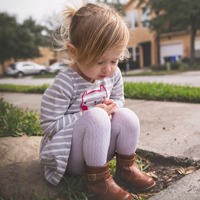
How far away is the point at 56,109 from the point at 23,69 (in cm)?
1827

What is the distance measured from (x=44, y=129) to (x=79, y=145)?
0.22m

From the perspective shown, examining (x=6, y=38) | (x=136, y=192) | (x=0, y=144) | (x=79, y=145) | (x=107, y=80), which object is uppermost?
(x=6, y=38)

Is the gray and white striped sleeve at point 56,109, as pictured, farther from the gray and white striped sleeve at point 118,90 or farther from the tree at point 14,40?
the tree at point 14,40

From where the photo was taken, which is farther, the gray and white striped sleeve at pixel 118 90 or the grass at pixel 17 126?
the grass at pixel 17 126

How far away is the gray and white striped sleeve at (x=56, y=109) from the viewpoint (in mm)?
1223

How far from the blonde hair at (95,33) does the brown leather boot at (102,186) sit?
1.82 ft

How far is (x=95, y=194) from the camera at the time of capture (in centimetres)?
113

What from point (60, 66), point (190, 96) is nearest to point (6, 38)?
point (60, 66)

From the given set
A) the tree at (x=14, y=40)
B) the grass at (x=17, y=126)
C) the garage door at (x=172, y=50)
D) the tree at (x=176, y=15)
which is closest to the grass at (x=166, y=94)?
the grass at (x=17, y=126)

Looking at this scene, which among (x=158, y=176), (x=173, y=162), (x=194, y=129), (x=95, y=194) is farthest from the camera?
(x=194, y=129)

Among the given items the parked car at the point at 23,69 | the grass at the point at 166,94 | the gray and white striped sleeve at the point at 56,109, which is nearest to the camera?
the gray and white striped sleeve at the point at 56,109

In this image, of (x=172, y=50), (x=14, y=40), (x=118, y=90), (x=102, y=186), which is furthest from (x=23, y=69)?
(x=102, y=186)

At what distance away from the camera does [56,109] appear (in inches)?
48.3

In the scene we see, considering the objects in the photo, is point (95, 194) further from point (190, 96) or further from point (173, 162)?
point (190, 96)
